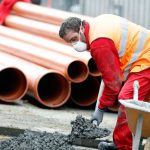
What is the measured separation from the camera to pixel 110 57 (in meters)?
5.67

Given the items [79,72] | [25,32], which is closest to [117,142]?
[79,72]

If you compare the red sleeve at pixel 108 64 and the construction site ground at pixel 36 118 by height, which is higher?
the red sleeve at pixel 108 64

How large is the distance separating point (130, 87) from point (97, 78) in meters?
3.26

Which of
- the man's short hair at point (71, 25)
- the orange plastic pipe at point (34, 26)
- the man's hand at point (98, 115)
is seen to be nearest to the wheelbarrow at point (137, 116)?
the man's hand at point (98, 115)

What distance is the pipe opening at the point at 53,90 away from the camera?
8906 millimetres

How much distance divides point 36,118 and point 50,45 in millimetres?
2275

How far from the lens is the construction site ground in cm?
689

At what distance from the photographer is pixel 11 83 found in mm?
9344

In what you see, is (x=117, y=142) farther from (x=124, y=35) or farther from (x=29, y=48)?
(x=29, y=48)

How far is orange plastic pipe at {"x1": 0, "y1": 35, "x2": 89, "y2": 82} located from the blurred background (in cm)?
381

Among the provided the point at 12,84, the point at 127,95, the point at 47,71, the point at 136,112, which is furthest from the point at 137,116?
the point at 12,84

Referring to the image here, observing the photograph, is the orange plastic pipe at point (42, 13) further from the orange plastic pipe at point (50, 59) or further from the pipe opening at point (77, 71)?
the pipe opening at point (77, 71)

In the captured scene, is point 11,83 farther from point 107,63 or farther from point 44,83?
point 107,63

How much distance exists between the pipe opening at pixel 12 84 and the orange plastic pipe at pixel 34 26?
1.28 m
